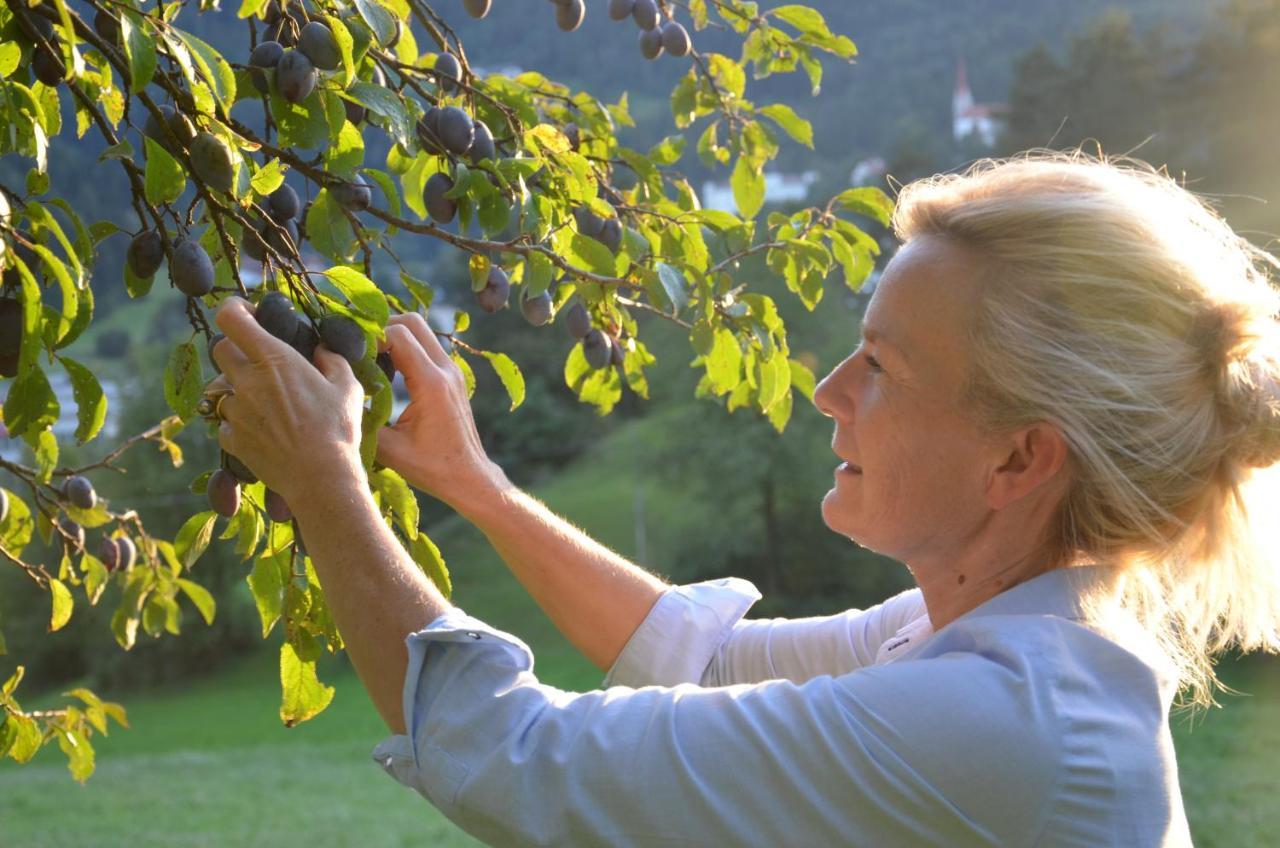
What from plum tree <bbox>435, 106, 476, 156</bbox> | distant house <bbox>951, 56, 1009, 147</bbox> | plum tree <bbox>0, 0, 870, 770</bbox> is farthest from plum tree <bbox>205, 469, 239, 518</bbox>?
distant house <bbox>951, 56, 1009, 147</bbox>

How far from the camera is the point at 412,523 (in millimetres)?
1412

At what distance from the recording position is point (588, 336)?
2076 millimetres

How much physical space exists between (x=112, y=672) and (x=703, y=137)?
21932mm

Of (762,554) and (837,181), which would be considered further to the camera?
(837,181)

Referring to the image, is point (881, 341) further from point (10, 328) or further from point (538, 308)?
point (10, 328)

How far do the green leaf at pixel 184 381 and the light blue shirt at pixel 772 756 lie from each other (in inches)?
12.4

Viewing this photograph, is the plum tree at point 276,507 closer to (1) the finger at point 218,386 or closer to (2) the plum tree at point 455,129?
(1) the finger at point 218,386

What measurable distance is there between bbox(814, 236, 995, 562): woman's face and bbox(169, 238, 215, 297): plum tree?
638 mm

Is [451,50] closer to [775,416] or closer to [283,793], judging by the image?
[775,416]

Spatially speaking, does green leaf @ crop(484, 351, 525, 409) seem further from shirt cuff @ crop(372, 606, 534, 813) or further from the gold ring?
shirt cuff @ crop(372, 606, 534, 813)

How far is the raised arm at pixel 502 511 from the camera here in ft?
5.16

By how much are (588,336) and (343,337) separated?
2.81ft

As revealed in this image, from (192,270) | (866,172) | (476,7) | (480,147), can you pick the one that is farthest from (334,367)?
(866,172)

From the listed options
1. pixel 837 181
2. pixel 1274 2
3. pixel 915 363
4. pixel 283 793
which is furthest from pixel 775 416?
pixel 837 181
